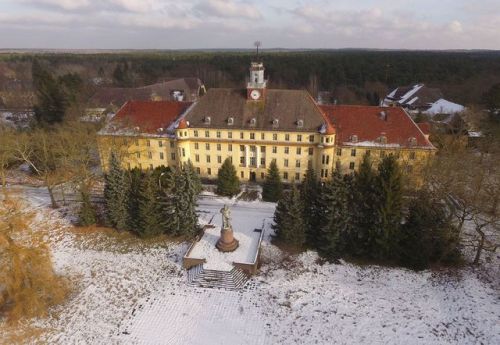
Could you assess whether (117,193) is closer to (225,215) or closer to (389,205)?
(225,215)

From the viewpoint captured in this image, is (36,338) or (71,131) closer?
(36,338)

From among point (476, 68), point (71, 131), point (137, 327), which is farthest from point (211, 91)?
point (476, 68)

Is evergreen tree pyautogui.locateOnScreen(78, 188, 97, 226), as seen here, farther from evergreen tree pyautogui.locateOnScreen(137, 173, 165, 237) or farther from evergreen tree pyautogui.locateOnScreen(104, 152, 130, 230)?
evergreen tree pyautogui.locateOnScreen(137, 173, 165, 237)

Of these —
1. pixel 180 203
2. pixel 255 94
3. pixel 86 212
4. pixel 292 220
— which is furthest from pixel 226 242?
pixel 255 94

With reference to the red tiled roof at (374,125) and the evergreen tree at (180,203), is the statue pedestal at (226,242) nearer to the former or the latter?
the evergreen tree at (180,203)

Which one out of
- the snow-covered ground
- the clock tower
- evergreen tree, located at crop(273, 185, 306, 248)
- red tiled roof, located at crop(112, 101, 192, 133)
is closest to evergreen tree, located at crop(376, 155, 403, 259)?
the snow-covered ground

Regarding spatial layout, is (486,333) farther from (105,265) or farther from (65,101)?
(65,101)
